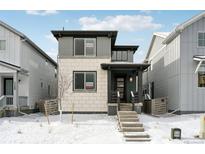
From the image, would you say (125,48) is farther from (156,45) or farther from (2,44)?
(2,44)

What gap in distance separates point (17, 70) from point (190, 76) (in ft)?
39.8

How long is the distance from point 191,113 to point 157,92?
879 centimetres

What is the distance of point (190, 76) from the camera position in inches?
935

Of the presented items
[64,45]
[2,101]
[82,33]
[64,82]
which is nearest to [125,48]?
[82,33]

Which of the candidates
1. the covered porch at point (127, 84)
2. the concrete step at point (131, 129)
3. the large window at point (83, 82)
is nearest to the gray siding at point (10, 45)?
the large window at point (83, 82)

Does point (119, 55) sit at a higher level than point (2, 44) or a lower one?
lower

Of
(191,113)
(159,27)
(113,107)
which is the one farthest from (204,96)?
(159,27)

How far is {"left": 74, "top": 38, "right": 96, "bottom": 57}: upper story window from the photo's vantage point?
82.2ft

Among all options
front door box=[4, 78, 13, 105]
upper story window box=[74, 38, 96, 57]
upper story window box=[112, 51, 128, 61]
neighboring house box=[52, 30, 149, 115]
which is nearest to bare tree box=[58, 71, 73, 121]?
neighboring house box=[52, 30, 149, 115]

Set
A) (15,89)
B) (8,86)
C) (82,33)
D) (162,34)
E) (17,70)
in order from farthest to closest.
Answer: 1. (162,34)
2. (8,86)
3. (82,33)
4. (15,89)
5. (17,70)

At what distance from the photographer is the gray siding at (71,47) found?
983 inches

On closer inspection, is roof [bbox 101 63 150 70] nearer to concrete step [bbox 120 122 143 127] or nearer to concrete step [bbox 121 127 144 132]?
concrete step [bbox 120 122 143 127]

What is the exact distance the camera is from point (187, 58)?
23781 millimetres

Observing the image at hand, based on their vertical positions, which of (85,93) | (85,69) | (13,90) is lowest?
(85,93)
